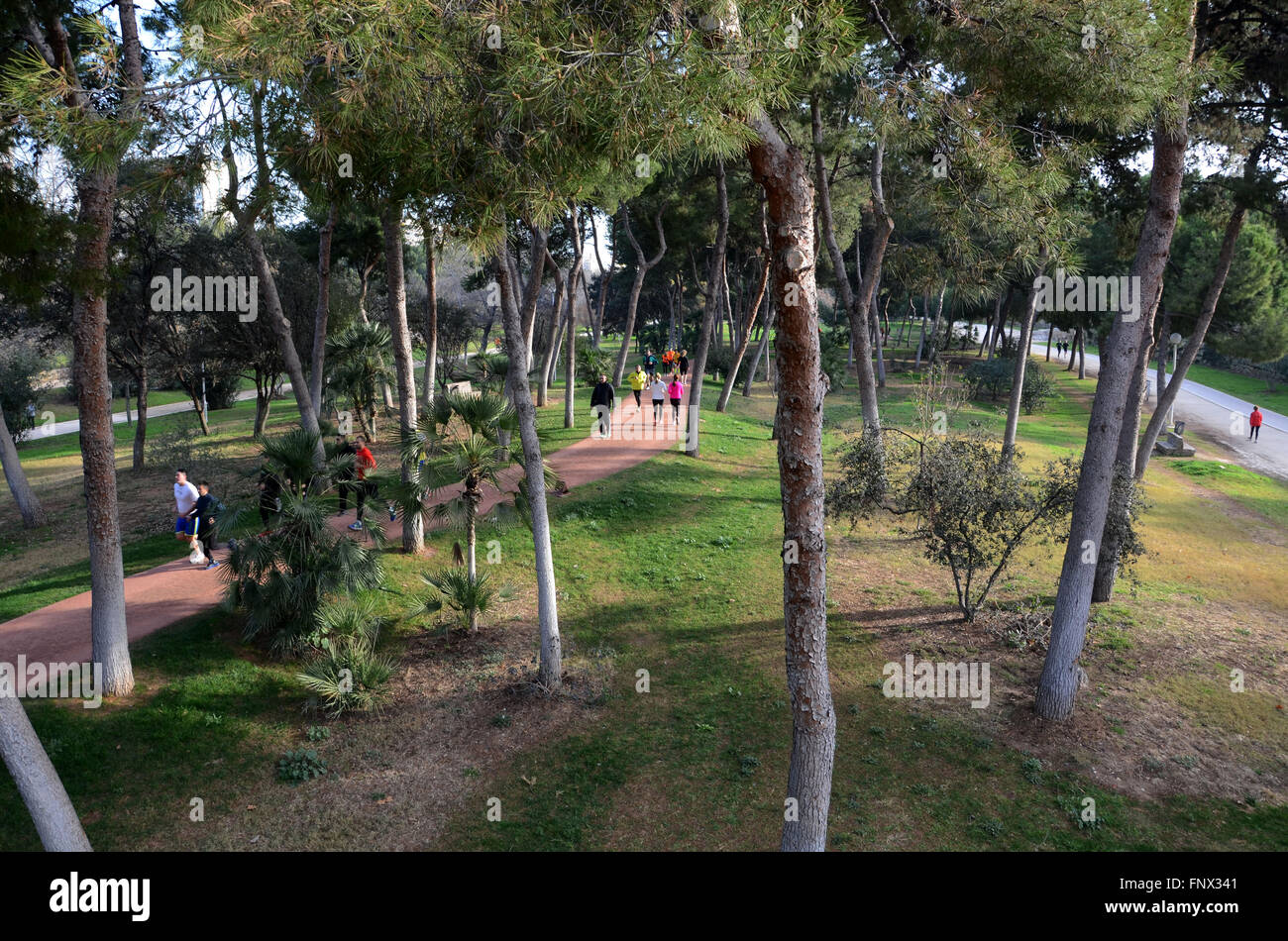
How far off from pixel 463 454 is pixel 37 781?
17.9 ft

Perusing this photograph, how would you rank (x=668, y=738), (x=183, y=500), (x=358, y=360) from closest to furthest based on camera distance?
1. (x=668, y=738)
2. (x=183, y=500)
3. (x=358, y=360)

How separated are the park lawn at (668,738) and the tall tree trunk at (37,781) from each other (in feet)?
4.20

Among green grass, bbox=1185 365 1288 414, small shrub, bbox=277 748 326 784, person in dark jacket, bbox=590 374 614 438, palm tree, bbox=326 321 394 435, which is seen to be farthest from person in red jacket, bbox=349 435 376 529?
green grass, bbox=1185 365 1288 414

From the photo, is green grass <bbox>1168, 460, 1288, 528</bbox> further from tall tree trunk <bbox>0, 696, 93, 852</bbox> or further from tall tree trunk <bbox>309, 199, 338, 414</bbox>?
tall tree trunk <bbox>0, 696, 93, 852</bbox>

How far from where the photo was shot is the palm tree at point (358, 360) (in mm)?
18312

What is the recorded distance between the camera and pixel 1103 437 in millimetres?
→ 8320

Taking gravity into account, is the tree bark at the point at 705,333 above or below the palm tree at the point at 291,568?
above

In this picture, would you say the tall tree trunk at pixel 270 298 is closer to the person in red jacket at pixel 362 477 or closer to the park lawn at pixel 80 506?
the person in red jacket at pixel 362 477

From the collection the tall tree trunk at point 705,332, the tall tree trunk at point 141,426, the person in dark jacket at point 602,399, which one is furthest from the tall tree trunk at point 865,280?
the tall tree trunk at point 141,426

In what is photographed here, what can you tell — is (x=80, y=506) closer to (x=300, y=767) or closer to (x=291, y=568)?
(x=291, y=568)

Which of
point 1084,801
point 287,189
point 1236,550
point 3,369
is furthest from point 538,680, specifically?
point 3,369

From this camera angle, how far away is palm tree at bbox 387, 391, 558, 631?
9664mm

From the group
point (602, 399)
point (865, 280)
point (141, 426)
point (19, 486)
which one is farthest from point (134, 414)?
point (865, 280)

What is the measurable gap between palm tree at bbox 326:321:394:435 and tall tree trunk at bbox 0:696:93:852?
14.0 meters
